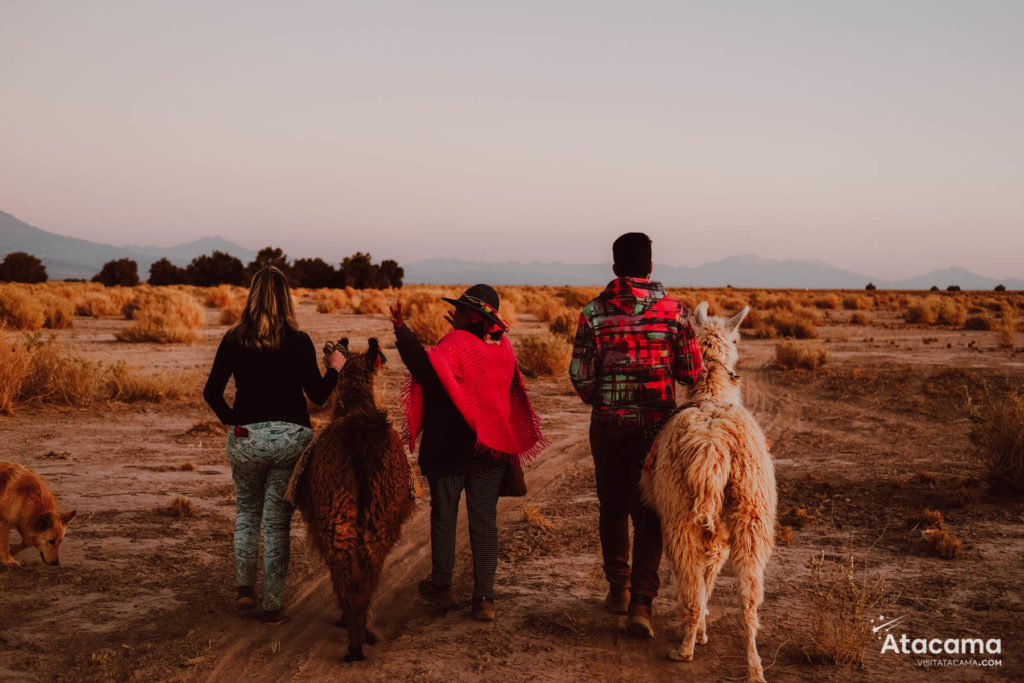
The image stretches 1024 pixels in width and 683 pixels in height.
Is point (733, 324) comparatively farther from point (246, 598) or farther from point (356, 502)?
point (246, 598)

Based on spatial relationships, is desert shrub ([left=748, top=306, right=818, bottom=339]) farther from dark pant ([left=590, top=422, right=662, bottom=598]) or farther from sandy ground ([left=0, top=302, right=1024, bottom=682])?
dark pant ([left=590, top=422, right=662, bottom=598])

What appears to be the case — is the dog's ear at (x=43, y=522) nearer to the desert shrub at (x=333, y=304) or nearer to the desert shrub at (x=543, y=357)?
the desert shrub at (x=543, y=357)

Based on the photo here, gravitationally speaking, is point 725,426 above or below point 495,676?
above

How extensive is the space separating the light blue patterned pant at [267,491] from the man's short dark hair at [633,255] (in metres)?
2.40

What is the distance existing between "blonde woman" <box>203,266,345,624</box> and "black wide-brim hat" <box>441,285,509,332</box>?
37.0 inches

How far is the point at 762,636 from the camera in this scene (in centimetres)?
479

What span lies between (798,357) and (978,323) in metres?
14.6

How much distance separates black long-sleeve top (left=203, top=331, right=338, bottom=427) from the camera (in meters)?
4.65

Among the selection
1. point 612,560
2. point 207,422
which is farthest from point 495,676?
point 207,422

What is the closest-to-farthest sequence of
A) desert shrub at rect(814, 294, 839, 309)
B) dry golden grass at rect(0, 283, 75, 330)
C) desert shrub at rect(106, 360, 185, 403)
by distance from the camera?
desert shrub at rect(106, 360, 185, 403) < dry golden grass at rect(0, 283, 75, 330) < desert shrub at rect(814, 294, 839, 309)

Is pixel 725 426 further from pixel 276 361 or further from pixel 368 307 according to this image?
pixel 368 307

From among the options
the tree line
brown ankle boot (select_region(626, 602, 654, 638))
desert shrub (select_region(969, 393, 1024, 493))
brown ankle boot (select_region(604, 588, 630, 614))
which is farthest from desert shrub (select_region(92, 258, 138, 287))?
brown ankle boot (select_region(626, 602, 654, 638))

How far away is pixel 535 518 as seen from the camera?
7.18 m

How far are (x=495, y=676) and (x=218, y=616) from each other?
7.07ft
